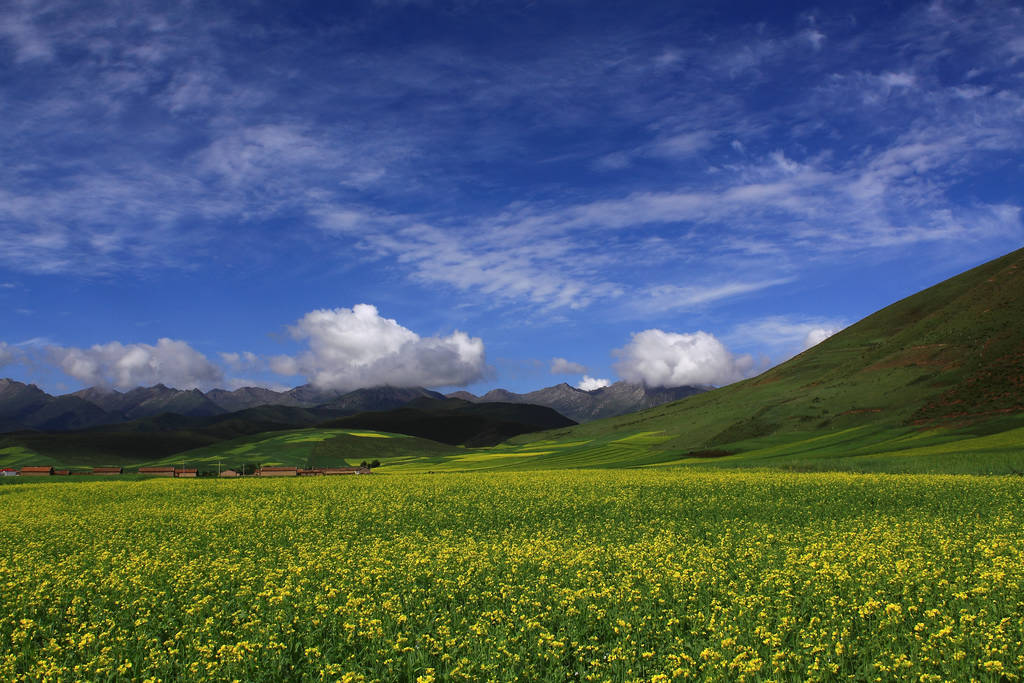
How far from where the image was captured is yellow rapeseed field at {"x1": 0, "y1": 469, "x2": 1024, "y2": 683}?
35.1 ft

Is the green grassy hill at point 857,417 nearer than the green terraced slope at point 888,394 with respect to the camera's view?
Yes

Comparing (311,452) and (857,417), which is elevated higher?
(857,417)

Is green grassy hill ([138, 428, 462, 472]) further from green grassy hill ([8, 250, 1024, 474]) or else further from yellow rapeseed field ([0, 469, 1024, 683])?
yellow rapeseed field ([0, 469, 1024, 683])

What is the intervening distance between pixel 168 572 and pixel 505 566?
10.1 m

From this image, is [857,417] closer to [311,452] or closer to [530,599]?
[530,599]

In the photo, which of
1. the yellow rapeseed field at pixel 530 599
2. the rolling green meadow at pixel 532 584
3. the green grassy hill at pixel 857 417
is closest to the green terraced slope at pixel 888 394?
the green grassy hill at pixel 857 417

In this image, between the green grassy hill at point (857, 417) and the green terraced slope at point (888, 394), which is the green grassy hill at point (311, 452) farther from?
the green terraced slope at point (888, 394)

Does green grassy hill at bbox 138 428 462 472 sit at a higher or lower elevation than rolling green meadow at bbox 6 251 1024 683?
lower

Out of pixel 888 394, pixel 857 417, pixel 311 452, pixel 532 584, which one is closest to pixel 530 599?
pixel 532 584

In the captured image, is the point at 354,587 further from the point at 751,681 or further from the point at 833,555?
the point at 833,555

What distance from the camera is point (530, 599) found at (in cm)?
1413

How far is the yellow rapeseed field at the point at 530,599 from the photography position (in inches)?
421

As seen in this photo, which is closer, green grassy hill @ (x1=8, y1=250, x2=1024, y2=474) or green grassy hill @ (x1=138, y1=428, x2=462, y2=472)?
green grassy hill @ (x1=8, y1=250, x2=1024, y2=474)

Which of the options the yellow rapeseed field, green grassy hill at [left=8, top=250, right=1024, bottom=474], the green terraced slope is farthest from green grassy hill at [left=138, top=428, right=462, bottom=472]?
the yellow rapeseed field
